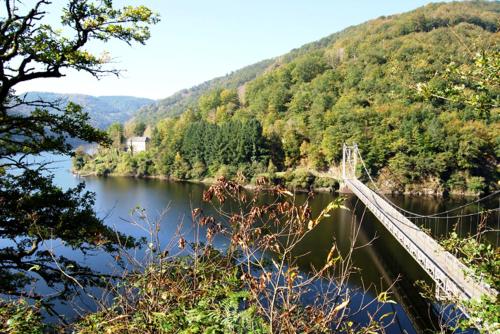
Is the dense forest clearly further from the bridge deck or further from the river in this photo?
the bridge deck

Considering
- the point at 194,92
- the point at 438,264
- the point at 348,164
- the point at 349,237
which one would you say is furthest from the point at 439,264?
the point at 194,92

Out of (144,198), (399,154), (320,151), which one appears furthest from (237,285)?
(320,151)

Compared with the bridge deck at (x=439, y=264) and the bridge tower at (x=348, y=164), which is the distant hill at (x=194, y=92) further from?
the bridge deck at (x=439, y=264)

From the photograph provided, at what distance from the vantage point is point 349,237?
27.9 ft

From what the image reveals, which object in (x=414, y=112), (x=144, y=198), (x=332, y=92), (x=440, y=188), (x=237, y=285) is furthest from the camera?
(x=332, y=92)

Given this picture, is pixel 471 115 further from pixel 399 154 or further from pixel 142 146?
pixel 142 146

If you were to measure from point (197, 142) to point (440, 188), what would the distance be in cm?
2332

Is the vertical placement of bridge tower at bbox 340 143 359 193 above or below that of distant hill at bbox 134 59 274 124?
below

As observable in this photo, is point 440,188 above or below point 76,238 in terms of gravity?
below

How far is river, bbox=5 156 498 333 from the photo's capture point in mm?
10484

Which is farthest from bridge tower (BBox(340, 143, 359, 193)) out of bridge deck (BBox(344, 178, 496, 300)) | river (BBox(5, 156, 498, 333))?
bridge deck (BBox(344, 178, 496, 300))

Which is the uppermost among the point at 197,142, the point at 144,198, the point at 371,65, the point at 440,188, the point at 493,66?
the point at 371,65

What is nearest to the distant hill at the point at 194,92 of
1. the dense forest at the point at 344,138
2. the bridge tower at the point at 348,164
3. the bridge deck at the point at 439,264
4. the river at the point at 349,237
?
the dense forest at the point at 344,138

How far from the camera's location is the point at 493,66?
291cm
